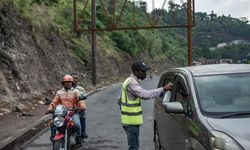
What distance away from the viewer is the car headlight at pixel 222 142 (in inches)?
200

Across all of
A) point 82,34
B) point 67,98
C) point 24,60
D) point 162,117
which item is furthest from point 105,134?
point 82,34

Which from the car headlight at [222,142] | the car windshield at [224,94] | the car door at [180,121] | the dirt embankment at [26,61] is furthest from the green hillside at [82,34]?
the car headlight at [222,142]

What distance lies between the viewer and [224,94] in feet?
21.0

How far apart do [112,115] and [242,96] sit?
1165 cm

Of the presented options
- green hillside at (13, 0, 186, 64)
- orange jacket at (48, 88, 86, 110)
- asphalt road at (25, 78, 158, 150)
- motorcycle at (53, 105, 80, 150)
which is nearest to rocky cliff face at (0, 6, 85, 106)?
green hillside at (13, 0, 186, 64)

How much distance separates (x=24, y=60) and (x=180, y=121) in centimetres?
1884

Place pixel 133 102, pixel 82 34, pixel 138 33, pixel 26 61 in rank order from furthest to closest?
pixel 138 33, pixel 82 34, pixel 26 61, pixel 133 102

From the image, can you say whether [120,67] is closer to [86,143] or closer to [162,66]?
[162,66]

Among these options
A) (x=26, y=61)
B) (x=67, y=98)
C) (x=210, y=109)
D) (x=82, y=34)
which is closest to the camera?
(x=210, y=109)

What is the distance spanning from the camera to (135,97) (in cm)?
768

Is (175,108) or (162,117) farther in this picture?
(162,117)

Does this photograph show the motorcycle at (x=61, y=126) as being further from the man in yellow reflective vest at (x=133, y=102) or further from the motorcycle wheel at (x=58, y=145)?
the man in yellow reflective vest at (x=133, y=102)

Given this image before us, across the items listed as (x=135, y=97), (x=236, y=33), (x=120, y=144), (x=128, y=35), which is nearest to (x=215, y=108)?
(x=135, y=97)

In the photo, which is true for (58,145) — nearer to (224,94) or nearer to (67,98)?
(67,98)
